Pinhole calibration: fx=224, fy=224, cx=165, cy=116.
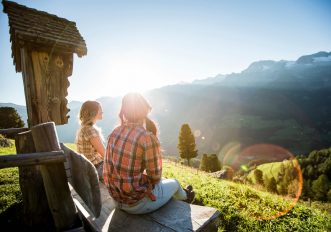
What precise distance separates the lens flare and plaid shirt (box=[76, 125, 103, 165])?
4662 mm

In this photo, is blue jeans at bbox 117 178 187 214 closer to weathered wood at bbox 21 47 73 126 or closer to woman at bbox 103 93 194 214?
woman at bbox 103 93 194 214

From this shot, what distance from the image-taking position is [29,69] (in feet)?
15.3

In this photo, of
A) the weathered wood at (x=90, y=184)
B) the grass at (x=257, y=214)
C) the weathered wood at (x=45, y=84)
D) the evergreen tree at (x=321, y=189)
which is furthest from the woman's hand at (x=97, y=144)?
the evergreen tree at (x=321, y=189)

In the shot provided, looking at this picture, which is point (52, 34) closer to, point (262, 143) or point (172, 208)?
point (172, 208)

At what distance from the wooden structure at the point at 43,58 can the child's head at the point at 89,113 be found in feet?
1.56

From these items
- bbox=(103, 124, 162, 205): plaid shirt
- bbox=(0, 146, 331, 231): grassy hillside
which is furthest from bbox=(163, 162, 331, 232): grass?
bbox=(103, 124, 162, 205): plaid shirt

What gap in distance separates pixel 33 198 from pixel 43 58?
2993mm

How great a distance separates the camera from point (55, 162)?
241cm

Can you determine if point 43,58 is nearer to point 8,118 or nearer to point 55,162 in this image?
point 55,162

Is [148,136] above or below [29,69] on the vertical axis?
below

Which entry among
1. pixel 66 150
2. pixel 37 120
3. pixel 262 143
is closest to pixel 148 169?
pixel 66 150

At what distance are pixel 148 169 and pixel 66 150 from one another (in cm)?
151

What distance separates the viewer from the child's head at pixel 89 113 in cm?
546

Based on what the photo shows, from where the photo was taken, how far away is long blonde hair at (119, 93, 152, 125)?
3541 mm
